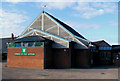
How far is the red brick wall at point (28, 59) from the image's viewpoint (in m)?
26.1

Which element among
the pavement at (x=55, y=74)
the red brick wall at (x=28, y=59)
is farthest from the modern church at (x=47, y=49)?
the pavement at (x=55, y=74)

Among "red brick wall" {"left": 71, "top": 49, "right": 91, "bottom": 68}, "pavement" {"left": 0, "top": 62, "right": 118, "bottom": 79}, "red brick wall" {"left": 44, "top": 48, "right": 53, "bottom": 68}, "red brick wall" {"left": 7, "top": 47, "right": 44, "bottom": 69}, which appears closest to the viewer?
"pavement" {"left": 0, "top": 62, "right": 118, "bottom": 79}

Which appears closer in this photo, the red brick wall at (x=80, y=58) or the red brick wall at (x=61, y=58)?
the red brick wall at (x=61, y=58)

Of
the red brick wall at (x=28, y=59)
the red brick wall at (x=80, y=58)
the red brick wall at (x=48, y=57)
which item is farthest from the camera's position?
the red brick wall at (x=80, y=58)

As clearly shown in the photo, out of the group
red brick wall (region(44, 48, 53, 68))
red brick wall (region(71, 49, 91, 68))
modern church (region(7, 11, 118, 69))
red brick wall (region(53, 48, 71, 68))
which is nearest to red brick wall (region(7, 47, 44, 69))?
modern church (region(7, 11, 118, 69))

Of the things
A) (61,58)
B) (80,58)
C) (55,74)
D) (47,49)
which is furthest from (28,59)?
(80,58)

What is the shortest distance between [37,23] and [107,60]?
23448 millimetres

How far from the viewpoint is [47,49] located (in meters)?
27.5

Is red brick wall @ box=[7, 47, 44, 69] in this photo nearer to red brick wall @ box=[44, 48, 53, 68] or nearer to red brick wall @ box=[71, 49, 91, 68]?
red brick wall @ box=[44, 48, 53, 68]

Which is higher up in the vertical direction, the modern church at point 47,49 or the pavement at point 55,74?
the modern church at point 47,49

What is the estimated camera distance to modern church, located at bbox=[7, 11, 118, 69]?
26.5m

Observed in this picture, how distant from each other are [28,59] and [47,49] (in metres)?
4.16

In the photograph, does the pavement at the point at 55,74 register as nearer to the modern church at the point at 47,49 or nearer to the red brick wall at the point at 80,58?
the modern church at the point at 47,49

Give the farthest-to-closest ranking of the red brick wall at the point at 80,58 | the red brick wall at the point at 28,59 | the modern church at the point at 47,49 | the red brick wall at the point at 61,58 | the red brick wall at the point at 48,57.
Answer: the red brick wall at the point at 80,58 < the red brick wall at the point at 61,58 < the red brick wall at the point at 48,57 < the modern church at the point at 47,49 < the red brick wall at the point at 28,59
